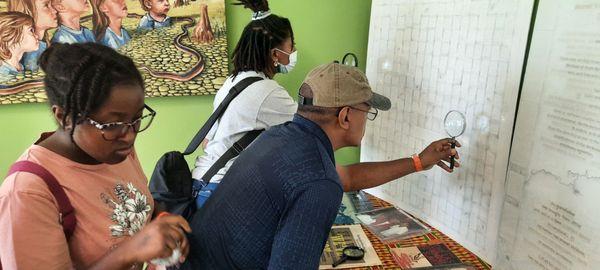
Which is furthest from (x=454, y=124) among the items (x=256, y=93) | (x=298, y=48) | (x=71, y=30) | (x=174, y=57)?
(x=71, y=30)

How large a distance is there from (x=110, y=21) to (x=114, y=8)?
60mm

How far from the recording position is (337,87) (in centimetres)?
94

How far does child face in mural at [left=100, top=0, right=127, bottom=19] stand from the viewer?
172 cm

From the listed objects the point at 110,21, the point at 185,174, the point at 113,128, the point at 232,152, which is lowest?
the point at 185,174

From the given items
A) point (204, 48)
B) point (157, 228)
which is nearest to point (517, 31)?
point (157, 228)

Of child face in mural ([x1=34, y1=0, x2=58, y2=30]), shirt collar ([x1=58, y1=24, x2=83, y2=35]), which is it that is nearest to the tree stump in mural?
shirt collar ([x1=58, y1=24, x2=83, y2=35])

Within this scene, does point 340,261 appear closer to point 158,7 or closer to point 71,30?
point 158,7

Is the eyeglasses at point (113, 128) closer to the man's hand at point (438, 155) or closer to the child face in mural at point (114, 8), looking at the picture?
the man's hand at point (438, 155)

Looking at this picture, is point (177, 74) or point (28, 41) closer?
point (28, 41)

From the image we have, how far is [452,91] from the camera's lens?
4.41ft

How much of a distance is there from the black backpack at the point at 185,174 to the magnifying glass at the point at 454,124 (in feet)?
2.17

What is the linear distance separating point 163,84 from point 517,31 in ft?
4.84

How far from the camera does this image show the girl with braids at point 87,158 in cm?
69

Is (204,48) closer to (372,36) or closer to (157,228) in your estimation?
(372,36)
